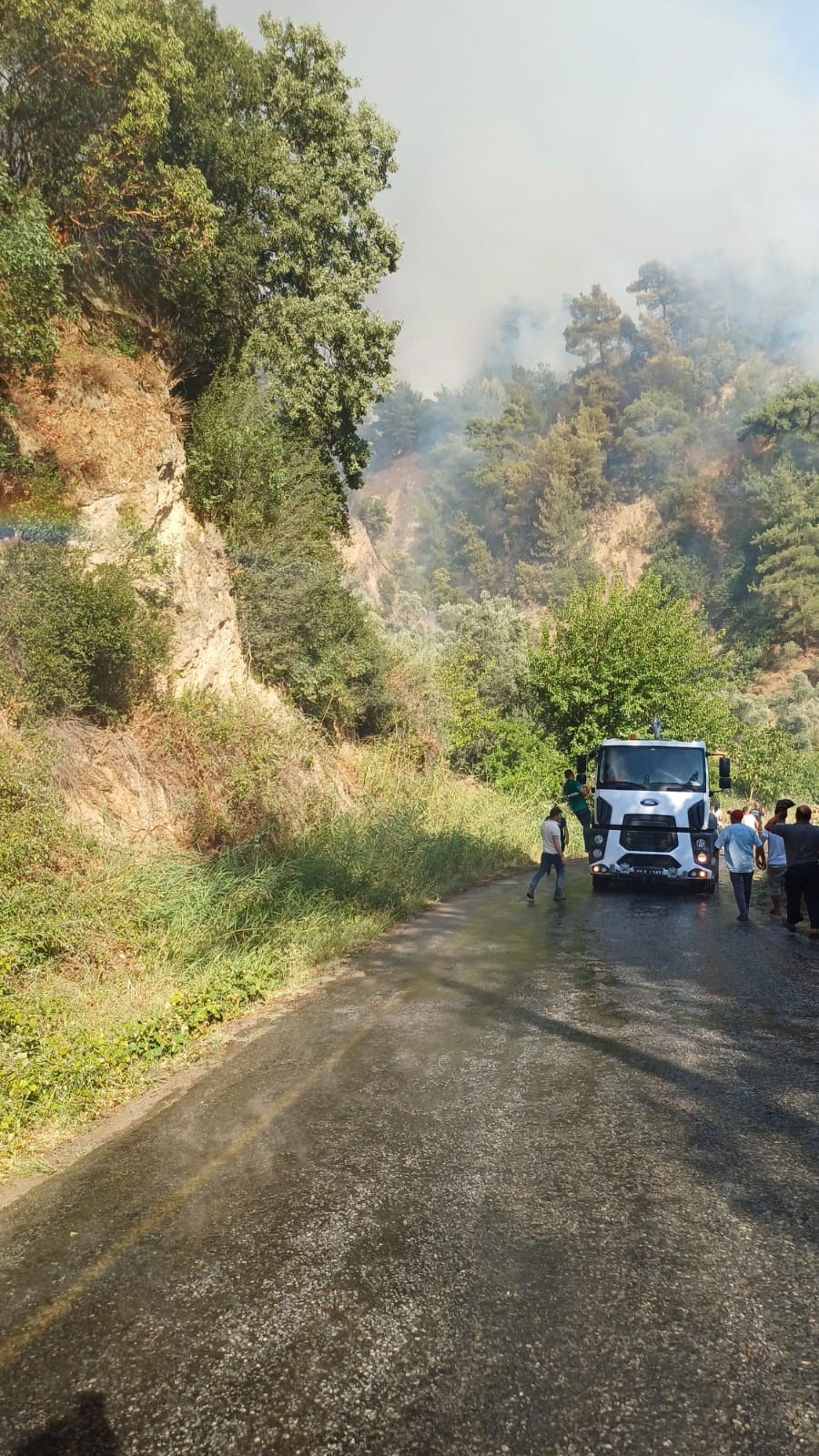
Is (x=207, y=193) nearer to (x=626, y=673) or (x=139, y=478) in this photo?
(x=139, y=478)

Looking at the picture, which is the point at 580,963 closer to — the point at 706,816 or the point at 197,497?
the point at 706,816

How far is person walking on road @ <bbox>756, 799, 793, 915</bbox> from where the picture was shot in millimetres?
12766

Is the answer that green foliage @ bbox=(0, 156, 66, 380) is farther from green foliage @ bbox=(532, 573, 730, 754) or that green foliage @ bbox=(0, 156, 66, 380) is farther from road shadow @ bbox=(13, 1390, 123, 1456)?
green foliage @ bbox=(532, 573, 730, 754)

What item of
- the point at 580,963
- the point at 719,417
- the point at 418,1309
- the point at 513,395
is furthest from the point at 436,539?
the point at 418,1309

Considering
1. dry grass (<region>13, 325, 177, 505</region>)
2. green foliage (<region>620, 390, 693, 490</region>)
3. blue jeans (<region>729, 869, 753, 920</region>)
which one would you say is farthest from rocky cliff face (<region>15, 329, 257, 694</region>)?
green foliage (<region>620, 390, 693, 490</region>)

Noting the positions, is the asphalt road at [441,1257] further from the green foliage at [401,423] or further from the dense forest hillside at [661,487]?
the green foliage at [401,423]

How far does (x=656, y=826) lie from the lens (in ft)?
52.7

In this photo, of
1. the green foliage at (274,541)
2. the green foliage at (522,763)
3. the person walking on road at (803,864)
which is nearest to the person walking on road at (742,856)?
the person walking on road at (803,864)

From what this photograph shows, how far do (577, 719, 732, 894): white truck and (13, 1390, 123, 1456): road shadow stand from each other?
1391cm

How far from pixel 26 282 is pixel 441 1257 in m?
12.7

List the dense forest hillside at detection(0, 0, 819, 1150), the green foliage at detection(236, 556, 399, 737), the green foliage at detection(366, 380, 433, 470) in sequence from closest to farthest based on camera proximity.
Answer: the dense forest hillside at detection(0, 0, 819, 1150) → the green foliage at detection(236, 556, 399, 737) → the green foliage at detection(366, 380, 433, 470)

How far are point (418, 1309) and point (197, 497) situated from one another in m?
16.5

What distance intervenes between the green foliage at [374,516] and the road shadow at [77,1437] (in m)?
86.9

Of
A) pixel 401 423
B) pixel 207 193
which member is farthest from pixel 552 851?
pixel 401 423
